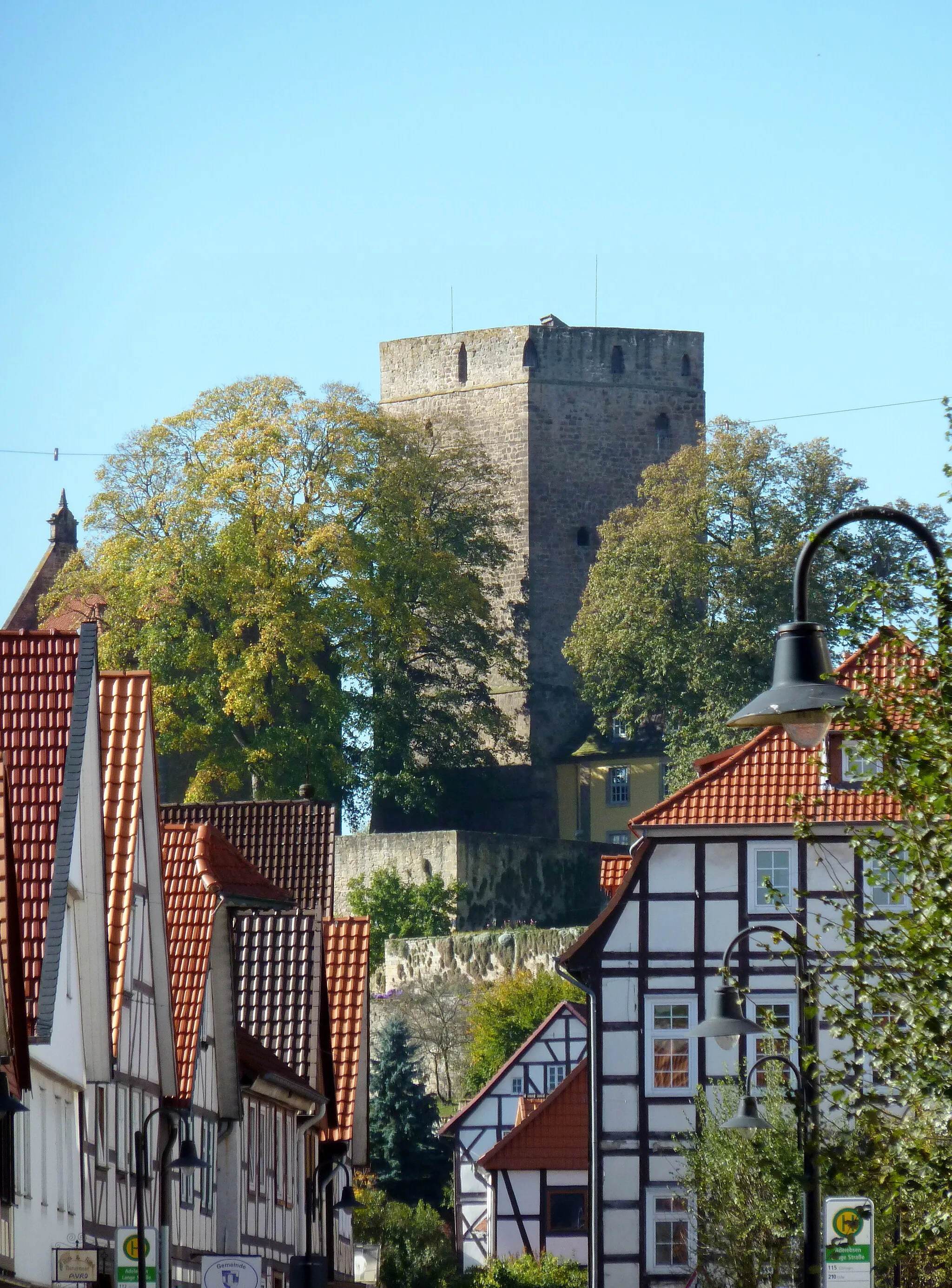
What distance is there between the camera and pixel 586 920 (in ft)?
218

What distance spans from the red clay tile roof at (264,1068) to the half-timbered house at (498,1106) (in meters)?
21.4

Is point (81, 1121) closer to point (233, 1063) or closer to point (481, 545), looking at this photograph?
point (233, 1063)

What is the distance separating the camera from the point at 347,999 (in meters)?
28.6

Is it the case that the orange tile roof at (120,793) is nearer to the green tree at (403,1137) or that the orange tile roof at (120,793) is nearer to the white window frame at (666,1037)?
the white window frame at (666,1037)

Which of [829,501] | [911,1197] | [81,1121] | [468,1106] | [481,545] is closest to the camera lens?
[911,1197]

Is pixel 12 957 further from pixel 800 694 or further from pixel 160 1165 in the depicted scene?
pixel 160 1165

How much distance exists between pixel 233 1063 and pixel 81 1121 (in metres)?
4.52

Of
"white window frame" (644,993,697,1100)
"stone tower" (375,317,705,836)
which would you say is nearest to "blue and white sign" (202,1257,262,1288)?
"white window frame" (644,993,697,1100)

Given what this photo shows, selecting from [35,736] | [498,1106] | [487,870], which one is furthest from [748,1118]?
[487,870]

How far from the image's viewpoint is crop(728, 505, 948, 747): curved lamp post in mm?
10875

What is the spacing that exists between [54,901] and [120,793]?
8.83 ft

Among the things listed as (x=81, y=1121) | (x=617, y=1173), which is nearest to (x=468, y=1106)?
(x=617, y=1173)

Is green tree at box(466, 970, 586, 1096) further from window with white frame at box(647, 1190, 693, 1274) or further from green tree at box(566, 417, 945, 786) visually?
window with white frame at box(647, 1190, 693, 1274)

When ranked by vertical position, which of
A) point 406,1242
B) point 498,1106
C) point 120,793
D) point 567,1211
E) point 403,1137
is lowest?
point 406,1242
